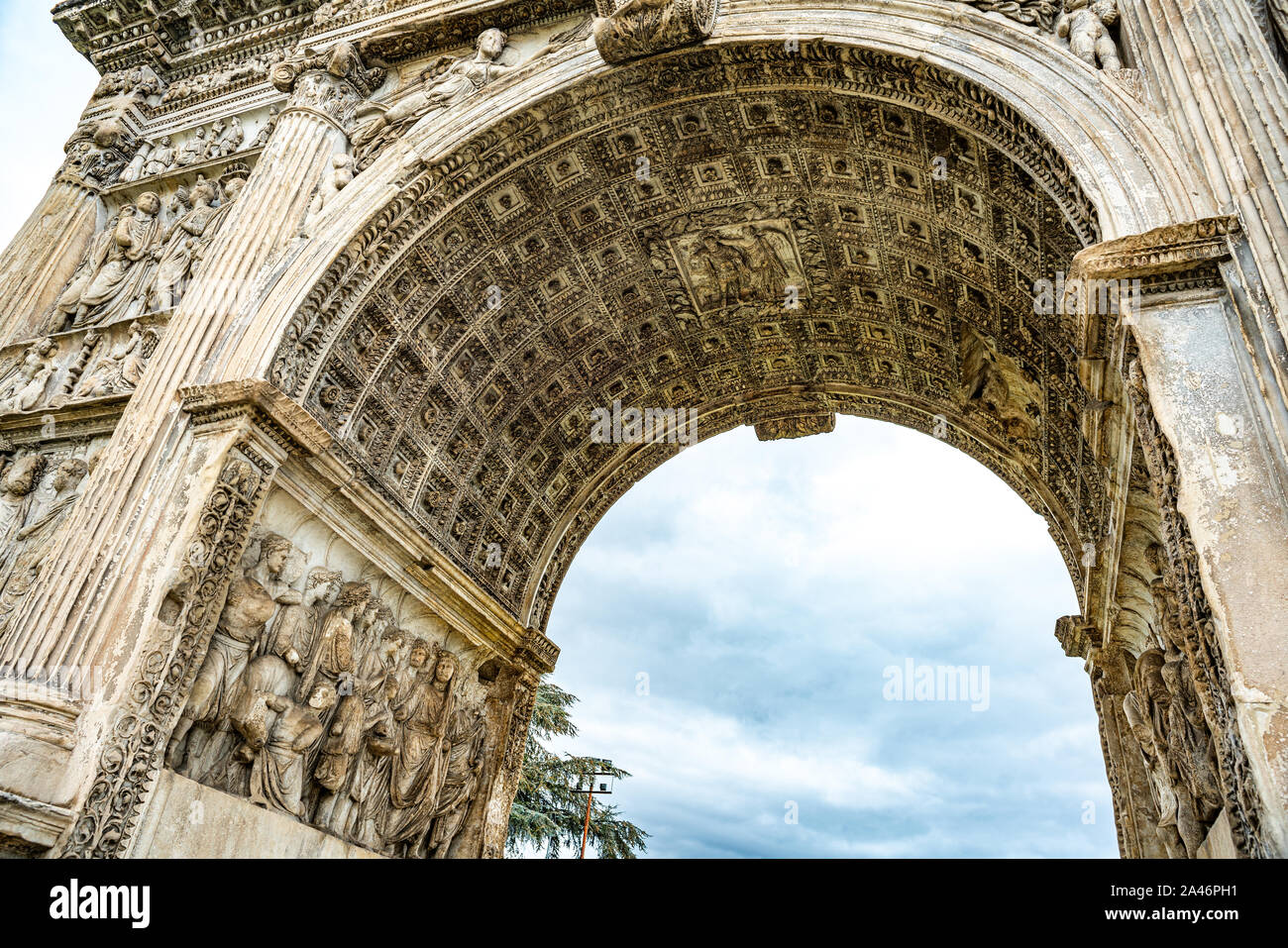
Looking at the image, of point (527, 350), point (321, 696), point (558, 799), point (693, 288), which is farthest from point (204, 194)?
point (558, 799)

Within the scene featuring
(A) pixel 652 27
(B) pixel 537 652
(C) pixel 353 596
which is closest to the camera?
(A) pixel 652 27

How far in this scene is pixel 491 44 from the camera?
8.98 metres

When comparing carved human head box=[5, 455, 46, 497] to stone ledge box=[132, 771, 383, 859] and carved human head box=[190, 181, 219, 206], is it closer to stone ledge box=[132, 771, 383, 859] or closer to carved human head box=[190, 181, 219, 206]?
carved human head box=[190, 181, 219, 206]

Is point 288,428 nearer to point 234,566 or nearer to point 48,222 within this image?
point 234,566

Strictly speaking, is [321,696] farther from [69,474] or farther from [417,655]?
[69,474]

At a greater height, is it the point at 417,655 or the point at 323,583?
the point at 323,583

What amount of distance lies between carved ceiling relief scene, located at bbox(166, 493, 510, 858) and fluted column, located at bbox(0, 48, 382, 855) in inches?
22.1

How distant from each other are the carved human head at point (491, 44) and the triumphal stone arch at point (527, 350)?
4 centimetres

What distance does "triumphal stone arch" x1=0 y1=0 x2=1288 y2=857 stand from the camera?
518 centimetres

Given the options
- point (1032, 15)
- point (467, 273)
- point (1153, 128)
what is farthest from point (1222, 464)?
point (467, 273)

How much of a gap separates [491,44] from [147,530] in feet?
19.4

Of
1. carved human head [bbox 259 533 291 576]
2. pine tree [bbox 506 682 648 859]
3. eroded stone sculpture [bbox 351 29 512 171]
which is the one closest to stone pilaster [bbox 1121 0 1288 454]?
eroded stone sculpture [bbox 351 29 512 171]

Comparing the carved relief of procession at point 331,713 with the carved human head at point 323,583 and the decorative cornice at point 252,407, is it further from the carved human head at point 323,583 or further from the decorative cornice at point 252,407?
the decorative cornice at point 252,407

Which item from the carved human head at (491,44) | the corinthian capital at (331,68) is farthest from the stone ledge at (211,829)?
the carved human head at (491,44)
